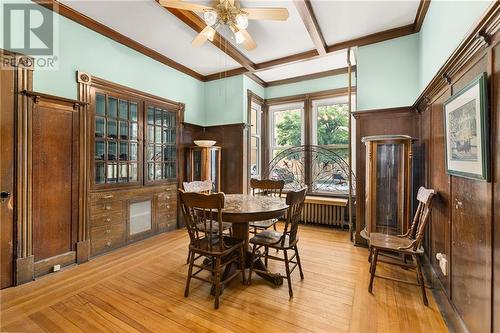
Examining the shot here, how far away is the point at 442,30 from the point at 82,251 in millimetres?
4423

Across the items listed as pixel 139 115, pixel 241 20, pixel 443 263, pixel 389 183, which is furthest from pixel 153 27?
pixel 443 263

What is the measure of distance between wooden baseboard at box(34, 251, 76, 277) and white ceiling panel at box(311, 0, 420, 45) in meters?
4.04

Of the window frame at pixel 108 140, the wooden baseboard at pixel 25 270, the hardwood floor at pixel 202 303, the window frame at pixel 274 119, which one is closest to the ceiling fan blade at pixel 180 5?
the window frame at pixel 108 140

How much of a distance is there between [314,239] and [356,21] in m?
3.11

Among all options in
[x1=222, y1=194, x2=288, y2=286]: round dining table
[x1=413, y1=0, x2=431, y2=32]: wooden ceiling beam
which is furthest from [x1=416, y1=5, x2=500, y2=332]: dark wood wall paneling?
[x1=222, y1=194, x2=288, y2=286]: round dining table

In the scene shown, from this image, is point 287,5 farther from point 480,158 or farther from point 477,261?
point 477,261

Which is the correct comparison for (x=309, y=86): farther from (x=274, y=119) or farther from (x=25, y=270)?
(x=25, y=270)

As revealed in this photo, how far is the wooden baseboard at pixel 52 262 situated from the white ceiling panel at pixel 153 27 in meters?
2.85

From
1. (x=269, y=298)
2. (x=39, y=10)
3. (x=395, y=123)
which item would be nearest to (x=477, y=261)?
(x=269, y=298)

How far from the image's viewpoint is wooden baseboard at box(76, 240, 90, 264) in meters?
2.78

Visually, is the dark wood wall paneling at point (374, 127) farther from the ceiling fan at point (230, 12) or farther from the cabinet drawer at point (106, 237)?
the cabinet drawer at point (106, 237)

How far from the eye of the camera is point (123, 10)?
8.98ft

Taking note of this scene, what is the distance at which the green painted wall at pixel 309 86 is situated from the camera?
4453mm

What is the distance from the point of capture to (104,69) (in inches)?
122
